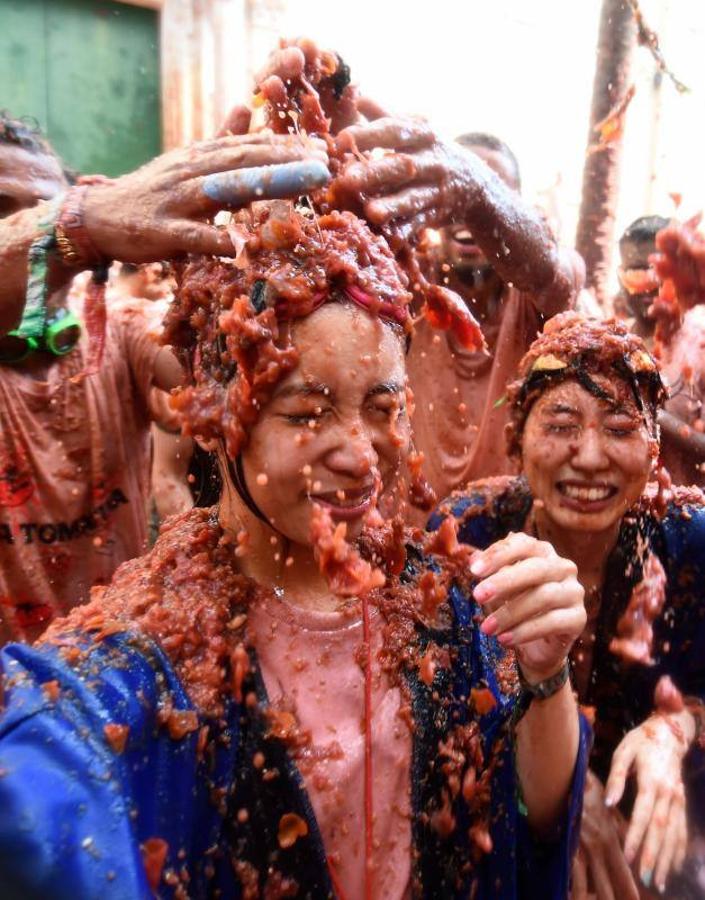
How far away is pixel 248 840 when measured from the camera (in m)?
1.33

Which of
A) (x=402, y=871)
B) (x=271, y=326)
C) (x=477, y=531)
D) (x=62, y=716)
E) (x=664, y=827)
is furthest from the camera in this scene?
(x=477, y=531)

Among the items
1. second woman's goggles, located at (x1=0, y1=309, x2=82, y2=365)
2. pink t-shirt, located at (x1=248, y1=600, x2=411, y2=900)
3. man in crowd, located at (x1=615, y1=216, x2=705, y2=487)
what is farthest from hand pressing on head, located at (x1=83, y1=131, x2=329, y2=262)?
man in crowd, located at (x1=615, y1=216, x2=705, y2=487)

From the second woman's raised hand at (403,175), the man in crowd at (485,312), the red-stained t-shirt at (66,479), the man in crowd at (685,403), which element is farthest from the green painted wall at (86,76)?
the second woman's raised hand at (403,175)

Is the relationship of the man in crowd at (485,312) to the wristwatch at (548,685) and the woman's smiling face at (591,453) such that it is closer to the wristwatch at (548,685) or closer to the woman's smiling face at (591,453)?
the woman's smiling face at (591,453)

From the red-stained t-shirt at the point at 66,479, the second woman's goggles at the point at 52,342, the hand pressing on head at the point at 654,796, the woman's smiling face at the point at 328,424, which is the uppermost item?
the woman's smiling face at the point at 328,424

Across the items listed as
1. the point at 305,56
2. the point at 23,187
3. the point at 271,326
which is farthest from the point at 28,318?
the point at 23,187

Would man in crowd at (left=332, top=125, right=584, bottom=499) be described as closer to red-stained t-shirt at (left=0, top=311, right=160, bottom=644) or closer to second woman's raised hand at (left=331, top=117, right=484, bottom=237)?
second woman's raised hand at (left=331, top=117, right=484, bottom=237)

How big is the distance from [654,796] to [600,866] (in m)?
0.26

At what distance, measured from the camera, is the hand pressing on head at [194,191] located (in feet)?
4.40

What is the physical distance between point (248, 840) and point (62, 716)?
43 cm

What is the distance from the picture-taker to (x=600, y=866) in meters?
2.04

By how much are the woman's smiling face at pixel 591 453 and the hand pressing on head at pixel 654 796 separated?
607 millimetres

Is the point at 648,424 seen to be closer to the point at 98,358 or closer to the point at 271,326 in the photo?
the point at 271,326

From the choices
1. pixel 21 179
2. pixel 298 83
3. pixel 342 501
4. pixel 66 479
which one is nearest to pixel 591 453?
pixel 342 501
